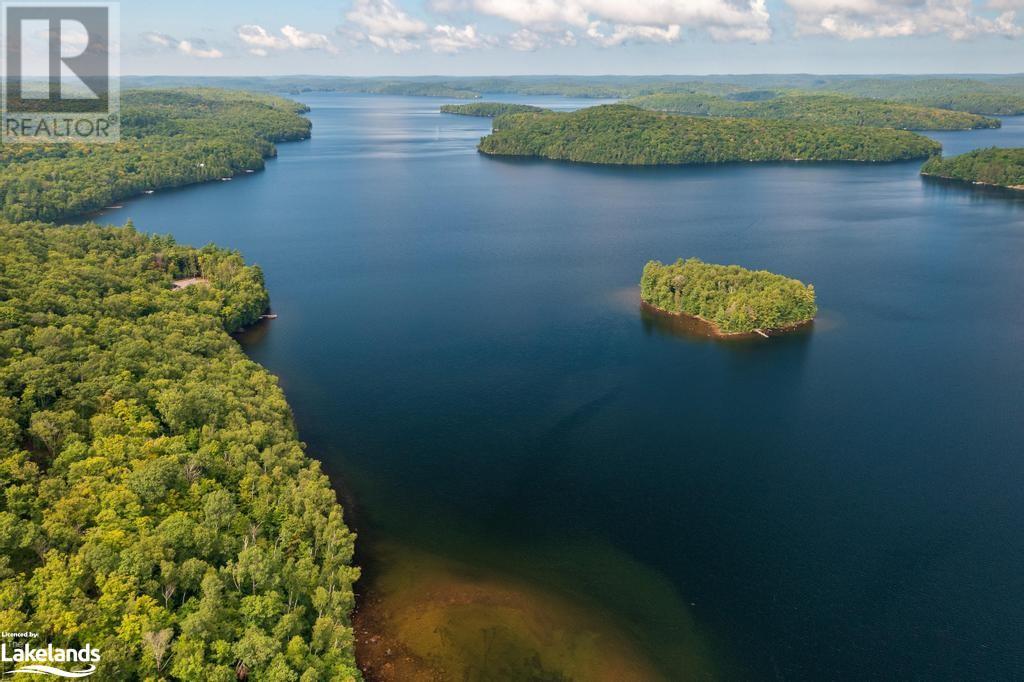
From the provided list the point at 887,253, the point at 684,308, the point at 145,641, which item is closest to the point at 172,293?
the point at 145,641

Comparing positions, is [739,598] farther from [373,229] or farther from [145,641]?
[373,229]

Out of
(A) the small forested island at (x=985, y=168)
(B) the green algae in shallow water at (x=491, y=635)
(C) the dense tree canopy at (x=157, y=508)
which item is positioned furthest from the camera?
(A) the small forested island at (x=985, y=168)

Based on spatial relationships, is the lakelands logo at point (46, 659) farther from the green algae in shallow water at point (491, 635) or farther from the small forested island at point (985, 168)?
the small forested island at point (985, 168)

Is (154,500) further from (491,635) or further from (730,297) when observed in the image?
(730,297)

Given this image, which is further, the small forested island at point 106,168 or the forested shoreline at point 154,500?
the small forested island at point 106,168

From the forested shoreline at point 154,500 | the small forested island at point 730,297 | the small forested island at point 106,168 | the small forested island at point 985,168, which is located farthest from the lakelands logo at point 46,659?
the small forested island at point 985,168

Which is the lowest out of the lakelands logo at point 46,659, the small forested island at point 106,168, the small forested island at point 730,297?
the lakelands logo at point 46,659
